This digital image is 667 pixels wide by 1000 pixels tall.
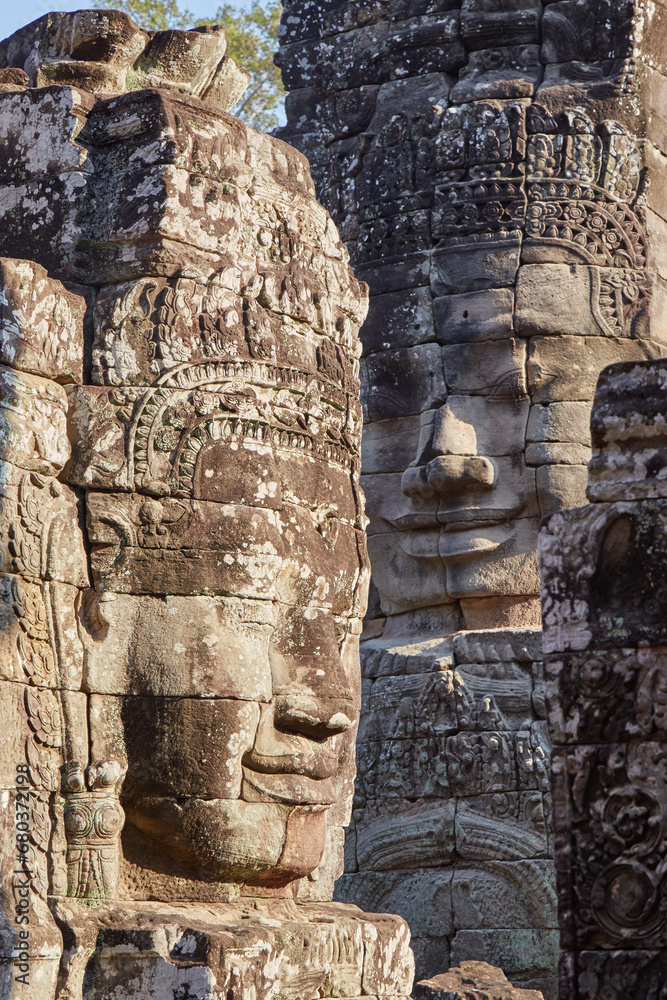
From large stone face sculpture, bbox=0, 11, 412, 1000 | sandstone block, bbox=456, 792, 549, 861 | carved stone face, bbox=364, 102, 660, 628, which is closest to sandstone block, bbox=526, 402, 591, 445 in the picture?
carved stone face, bbox=364, 102, 660, 628

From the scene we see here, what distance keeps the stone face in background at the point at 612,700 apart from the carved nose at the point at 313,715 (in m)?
1.01

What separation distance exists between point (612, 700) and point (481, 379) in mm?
5084

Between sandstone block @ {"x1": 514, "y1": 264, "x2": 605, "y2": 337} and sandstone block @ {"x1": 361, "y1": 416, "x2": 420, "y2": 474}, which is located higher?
sandstone block @ {"x1": 514, "y1": 264, "x2": 605, "y2": 337}

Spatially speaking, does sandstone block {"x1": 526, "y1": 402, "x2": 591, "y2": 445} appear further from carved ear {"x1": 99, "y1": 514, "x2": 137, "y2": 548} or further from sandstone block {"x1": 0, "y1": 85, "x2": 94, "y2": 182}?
carved ear {"x1": 99, "y1": 514, "x2": 137, "y2": 548}

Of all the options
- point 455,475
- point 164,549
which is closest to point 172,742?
point 164,549

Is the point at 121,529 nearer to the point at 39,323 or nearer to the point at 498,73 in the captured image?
the point at 39,323

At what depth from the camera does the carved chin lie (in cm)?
509

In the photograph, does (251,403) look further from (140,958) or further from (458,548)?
(458,548)

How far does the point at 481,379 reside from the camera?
9477 mm

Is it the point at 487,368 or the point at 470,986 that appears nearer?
the point at 470,986

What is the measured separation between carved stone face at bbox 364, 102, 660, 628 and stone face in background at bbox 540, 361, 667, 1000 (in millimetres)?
4498

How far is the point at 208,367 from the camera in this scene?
17.6 ft

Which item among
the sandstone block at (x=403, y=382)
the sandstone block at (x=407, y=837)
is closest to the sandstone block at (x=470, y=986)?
the sandstone block at (x=407, y=837)

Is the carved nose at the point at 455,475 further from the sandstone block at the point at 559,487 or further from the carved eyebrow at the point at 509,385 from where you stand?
the carved eyebrow at the point at 509,385
